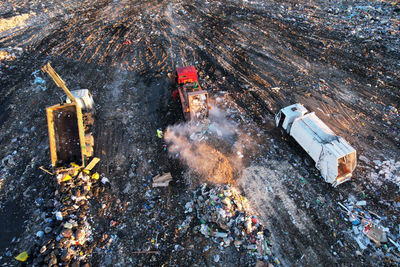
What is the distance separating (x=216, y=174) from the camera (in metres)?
7.12

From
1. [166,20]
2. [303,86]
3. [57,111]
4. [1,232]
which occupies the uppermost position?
[166,20]

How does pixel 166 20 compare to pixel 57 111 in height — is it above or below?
above

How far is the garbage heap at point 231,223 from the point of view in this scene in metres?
5.71

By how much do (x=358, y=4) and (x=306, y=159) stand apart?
13.0 metres

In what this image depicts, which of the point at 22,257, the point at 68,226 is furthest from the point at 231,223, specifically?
the point at 22,257

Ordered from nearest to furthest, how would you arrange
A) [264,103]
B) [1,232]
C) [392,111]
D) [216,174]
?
[1,232] < [216,174] < [392,111] < [264,103]

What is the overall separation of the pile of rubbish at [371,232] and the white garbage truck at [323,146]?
865 millimetres

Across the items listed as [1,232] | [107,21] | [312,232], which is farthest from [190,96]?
[107,21]

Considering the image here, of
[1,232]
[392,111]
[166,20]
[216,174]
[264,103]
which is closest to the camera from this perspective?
[1,232]

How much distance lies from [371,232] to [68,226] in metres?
7.69

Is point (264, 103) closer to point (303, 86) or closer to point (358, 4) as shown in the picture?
point (303, 86)

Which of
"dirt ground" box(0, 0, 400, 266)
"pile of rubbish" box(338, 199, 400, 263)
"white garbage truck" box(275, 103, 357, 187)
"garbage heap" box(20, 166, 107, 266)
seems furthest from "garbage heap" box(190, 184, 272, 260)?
"garbage heap" box(20, 166, 107, 266)

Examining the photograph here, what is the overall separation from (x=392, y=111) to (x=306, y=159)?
14.3 ft

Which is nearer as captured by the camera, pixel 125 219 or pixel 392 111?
pixel 125 219
